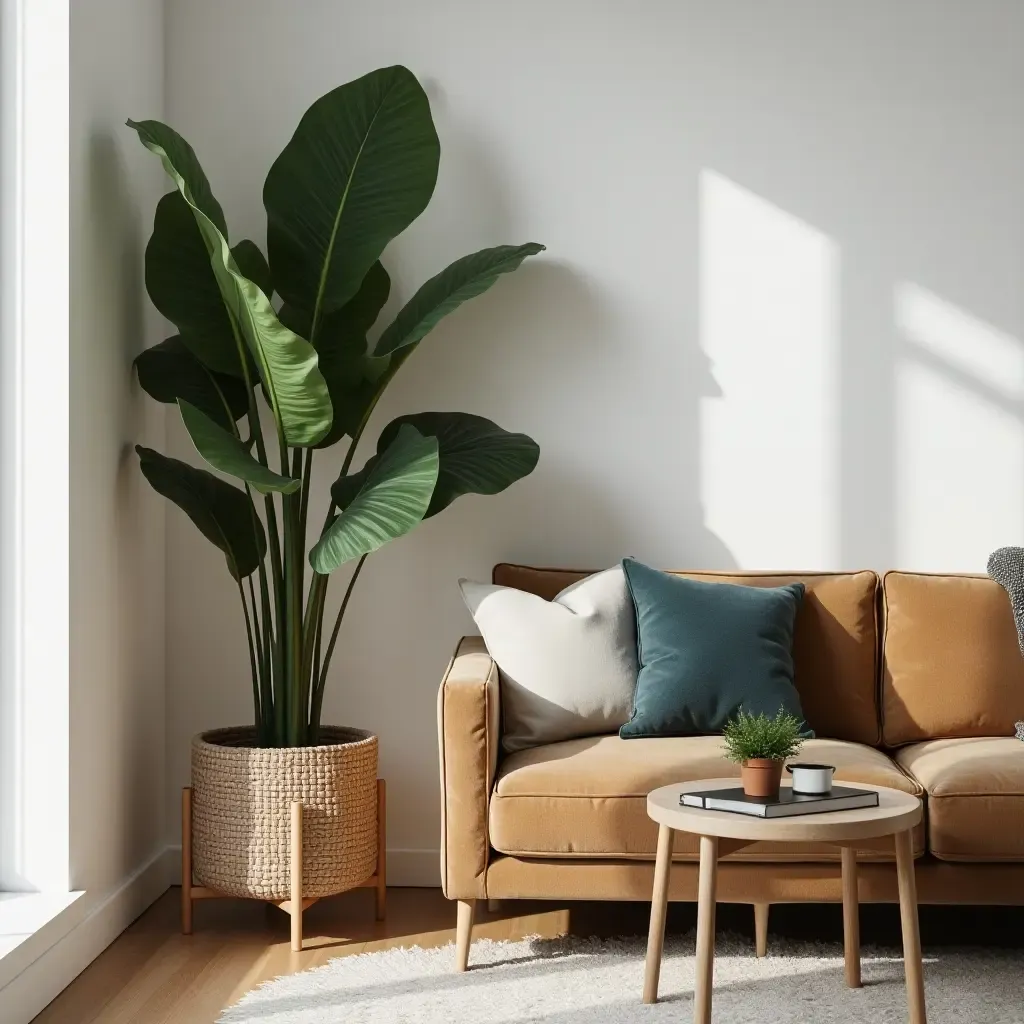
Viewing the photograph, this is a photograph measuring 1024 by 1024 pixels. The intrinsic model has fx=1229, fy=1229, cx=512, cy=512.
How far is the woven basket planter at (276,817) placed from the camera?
9.34 ft

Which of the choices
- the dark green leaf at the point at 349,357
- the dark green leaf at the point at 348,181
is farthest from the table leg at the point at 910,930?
the dark green leaf at the point at 348,181

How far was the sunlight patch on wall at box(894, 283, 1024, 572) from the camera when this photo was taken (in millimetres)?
3369

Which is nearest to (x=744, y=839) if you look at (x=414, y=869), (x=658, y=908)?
(x=658, y=908)

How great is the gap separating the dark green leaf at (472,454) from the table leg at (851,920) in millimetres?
1152

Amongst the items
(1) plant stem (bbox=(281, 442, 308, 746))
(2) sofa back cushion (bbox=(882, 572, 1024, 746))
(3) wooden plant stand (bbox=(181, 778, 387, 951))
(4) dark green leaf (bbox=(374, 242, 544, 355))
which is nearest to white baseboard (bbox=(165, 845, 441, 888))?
(3) wooden plant stand (bbox=(181, 778, 387, 951))

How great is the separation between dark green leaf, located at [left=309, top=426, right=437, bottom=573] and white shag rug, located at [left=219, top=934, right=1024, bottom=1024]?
2.88ft

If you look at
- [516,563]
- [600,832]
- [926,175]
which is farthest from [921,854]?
[926,175]

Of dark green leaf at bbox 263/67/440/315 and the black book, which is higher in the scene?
dark green leaf at bbox 263/67/440/315

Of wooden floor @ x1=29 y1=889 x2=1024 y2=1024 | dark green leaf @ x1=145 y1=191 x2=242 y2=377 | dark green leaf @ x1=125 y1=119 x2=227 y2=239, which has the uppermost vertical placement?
dark green leaf @ x1=125 y1=119 x2=227 y2=239

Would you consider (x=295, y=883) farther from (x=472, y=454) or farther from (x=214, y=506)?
(x=472, y=454)

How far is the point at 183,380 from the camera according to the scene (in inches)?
122

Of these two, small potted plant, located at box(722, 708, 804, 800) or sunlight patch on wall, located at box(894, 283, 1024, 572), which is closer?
small potted plant, located at box(722, 708, 804, 800)

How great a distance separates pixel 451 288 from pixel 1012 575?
1567 mm

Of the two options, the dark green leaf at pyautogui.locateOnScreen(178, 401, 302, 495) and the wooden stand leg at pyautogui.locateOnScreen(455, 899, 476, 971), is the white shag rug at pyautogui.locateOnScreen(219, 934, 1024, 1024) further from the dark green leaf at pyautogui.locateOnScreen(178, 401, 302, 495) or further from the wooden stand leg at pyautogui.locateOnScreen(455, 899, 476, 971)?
the dark green leaf at pyautogui.locateOnScreen(178, 401, 302, 495)
